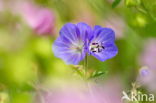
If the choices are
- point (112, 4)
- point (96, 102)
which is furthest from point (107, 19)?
point (96, 102)

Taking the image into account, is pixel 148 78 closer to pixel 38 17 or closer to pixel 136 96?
pixel 136 96

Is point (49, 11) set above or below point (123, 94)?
above

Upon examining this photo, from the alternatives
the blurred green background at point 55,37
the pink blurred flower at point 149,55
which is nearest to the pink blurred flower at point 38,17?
the blurred green background at point 55,37

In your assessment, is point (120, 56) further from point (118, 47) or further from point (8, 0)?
point (8, 0)

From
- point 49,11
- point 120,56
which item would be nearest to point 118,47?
point 120,56

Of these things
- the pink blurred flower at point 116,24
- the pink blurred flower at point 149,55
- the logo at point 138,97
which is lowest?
the logo at point 138,97

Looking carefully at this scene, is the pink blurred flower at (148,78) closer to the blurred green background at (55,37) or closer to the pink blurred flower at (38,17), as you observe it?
the blurred green background at (55,37)

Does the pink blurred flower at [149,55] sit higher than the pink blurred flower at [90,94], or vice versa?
the pink blurred flower at [149,55]
